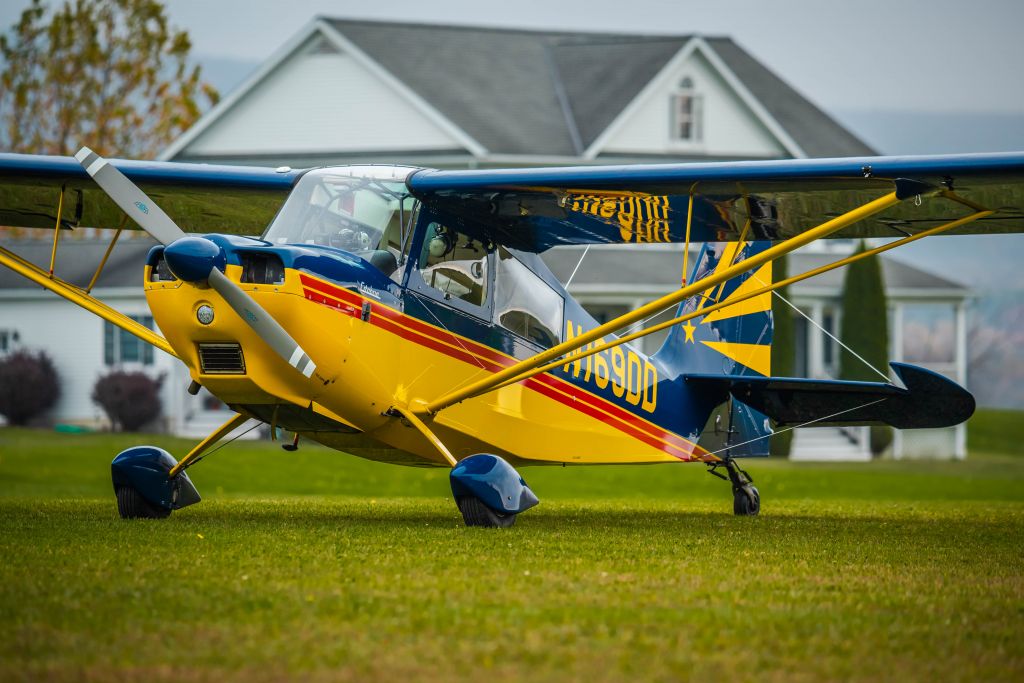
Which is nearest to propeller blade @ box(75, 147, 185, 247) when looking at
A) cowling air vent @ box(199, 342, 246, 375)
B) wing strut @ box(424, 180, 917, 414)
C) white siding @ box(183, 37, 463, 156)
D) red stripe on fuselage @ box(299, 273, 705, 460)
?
cowling air vent @ box(199, 342, 246, 375)

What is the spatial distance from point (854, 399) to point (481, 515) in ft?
14.7

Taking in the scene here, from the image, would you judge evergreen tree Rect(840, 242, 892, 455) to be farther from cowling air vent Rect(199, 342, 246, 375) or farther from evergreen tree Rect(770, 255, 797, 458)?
cowling air vent Rect(199, 342, 246, 375)

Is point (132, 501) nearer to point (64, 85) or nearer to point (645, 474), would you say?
point (645, 474)

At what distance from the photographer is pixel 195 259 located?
28.9 ft

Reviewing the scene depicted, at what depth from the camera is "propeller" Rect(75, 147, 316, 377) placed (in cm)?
884

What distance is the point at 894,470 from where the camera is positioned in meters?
33.8

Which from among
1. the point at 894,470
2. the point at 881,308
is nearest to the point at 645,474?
the point at 894,470

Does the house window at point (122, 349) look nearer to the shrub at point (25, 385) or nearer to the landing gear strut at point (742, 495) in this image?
the shrub at point (25, 385)

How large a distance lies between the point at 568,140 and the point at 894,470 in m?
12.1

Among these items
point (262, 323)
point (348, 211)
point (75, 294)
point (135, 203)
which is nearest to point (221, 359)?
point (262, 323)

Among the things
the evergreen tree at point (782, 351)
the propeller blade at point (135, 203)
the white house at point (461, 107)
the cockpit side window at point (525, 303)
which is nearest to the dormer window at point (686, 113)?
the white house at point (461, 107)

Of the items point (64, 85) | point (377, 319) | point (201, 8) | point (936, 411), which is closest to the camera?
point (377, 319)

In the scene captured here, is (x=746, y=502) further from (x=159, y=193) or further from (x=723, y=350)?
(x=159, y=193)

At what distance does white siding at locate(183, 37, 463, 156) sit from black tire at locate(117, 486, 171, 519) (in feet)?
92.5
